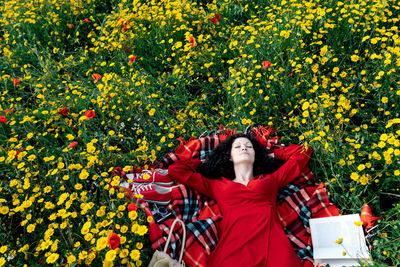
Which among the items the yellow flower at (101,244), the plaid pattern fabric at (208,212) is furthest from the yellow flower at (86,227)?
the plaid pattern fabric at (208,212)

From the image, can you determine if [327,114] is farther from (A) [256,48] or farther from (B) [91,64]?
(B) [91,64]

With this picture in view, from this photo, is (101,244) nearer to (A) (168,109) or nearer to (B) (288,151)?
(A) (168,109)

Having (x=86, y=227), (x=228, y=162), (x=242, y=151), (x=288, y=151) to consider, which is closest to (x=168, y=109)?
(x=228, y=162)

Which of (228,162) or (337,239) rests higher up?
(228,162)

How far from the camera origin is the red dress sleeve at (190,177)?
276cm

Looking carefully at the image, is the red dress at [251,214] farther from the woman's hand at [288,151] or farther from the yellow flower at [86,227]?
the yellow flower at [86,227]

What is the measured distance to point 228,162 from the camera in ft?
9.86

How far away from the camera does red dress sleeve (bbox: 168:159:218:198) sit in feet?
9.07

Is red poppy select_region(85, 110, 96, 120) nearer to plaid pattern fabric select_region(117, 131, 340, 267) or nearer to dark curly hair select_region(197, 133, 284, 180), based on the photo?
plaid pattern fabric select_region(117, 131, 340, 267)

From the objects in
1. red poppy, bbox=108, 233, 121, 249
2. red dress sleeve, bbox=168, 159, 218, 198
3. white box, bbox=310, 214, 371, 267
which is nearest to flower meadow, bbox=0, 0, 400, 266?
red poppy, bbox=108, 233, 121, 249

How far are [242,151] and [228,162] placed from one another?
0.32 m

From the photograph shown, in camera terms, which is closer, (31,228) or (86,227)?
(86,227)

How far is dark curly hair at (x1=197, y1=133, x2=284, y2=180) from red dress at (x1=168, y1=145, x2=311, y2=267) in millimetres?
101

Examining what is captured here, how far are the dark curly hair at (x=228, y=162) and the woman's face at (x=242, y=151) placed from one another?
0.31 feet
